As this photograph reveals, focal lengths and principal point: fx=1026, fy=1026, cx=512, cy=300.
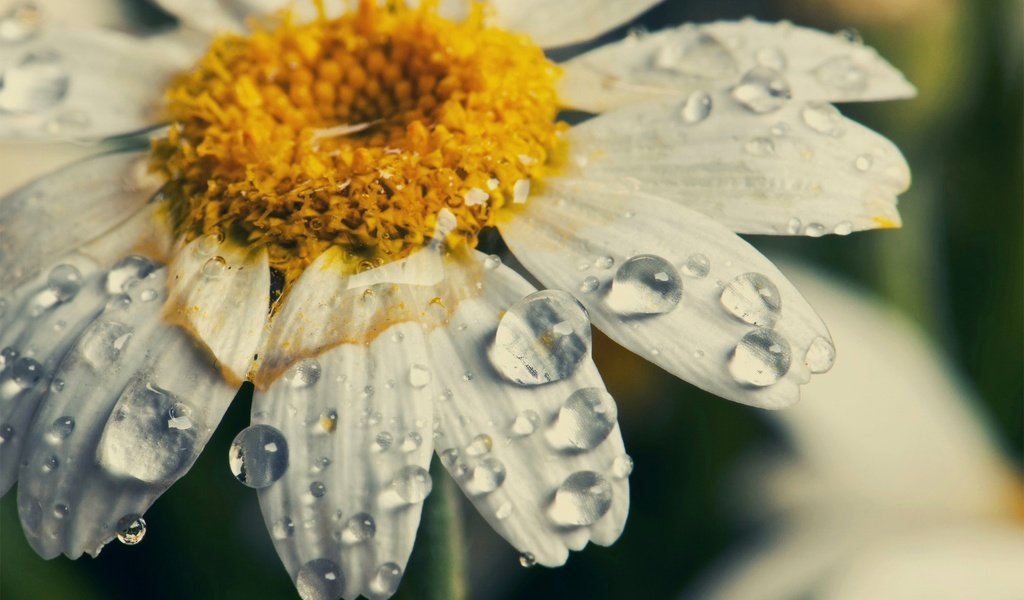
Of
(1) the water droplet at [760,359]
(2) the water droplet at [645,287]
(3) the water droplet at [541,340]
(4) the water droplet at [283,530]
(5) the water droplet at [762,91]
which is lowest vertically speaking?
(4) the water droplet at [283,530]

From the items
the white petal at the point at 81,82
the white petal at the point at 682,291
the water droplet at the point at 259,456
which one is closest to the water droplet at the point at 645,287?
the white petal at the point at 682,291

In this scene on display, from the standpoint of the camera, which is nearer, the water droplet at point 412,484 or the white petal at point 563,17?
the water droplet at point 412,484

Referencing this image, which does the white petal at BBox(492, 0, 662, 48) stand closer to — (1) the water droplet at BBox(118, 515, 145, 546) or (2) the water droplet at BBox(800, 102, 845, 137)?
(2) the water droplet at BBox(800, 102, 845, 137)

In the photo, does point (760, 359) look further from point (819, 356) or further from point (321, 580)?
point (321, 580)

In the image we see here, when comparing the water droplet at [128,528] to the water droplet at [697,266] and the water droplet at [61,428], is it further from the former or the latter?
the water droplet at [697,266]

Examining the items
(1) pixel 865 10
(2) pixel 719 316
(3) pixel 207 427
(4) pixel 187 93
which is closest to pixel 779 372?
(2) pixel 719 316

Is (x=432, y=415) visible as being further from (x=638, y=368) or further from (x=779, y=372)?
(x=638, y=368)
